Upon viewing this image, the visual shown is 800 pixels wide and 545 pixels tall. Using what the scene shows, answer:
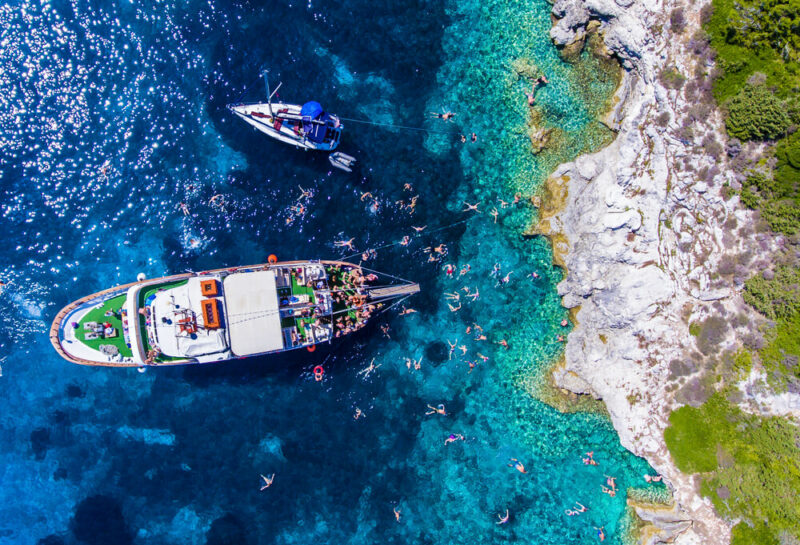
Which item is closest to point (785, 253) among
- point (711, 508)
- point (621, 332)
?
point (621, 332)

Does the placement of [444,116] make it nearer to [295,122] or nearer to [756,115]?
[295,122]

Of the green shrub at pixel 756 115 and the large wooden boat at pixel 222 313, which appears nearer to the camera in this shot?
the green shrub at pixel 756 115

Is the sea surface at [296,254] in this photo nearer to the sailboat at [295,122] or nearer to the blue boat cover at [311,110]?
the sailboat at [295,122]

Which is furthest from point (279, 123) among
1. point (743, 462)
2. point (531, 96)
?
point (743, 462)

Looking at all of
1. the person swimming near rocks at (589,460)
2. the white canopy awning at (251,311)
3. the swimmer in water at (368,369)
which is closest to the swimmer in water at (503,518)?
the person swimming near rocks at (589,460)

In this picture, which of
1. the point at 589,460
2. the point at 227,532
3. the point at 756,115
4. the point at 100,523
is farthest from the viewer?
the point at 100,523

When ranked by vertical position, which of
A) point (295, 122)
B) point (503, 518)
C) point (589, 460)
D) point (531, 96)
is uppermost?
point (531, 96)

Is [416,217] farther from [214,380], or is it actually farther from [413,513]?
[413,513]
